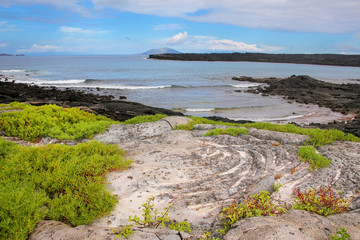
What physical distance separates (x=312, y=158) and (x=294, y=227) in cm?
361

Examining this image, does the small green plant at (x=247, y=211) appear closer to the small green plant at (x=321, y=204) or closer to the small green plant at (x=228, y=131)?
the small green plant at (x=321, y=204)

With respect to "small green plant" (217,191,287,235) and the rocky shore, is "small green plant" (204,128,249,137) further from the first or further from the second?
the rocky shore

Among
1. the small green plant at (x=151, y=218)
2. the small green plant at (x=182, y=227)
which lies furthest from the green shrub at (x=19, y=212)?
the small green plant at (x=182, y=227)

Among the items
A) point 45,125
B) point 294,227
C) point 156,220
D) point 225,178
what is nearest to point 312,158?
point 225,178

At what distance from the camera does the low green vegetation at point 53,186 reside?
3.95 metres

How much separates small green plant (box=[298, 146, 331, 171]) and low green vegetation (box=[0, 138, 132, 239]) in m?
4.88

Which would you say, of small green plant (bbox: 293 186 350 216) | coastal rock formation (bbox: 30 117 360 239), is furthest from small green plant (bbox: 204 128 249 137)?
small green plant (bbox: 293 186 350 216)

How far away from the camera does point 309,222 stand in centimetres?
406

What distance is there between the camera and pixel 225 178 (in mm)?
5945

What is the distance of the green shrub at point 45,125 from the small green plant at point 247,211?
627 cm

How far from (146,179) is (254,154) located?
10.9 ft

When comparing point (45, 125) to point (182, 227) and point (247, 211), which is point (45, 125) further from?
point (247, 211)

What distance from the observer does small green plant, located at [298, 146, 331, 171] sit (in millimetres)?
6586

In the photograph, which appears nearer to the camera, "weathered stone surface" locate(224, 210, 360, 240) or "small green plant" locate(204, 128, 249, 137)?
"weathered stone surface" locate(224, 210, 360, 240)
